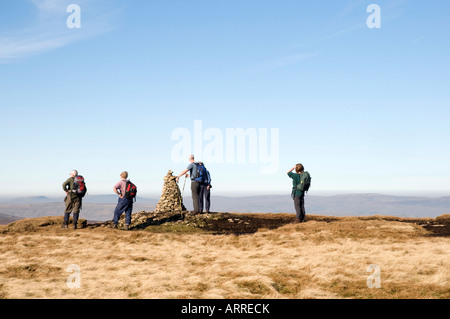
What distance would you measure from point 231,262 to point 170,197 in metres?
14.6

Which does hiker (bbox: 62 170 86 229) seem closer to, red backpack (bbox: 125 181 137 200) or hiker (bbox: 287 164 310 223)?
red backpack (bbox: 125 181 137 200)

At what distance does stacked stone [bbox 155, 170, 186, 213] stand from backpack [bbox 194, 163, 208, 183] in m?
3.95

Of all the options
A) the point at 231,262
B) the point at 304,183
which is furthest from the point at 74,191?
the point at 304,183

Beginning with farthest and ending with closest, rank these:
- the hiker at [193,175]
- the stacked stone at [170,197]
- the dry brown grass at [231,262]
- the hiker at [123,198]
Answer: the stacked stone at [170,197] < the hiker at [193,175] < the hiker at [123,198] < the dry brown grass at [231,262]

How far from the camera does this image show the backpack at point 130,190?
60.3 feet

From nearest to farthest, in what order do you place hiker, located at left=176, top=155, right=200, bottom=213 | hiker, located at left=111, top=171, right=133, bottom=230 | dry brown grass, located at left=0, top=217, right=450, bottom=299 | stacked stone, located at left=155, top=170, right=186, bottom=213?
dry brown grass, located at left=0, top=217, right=450, bottom=299 < hiker, located at left=111, top=171, right=133, bottom=230 < hiker, located at left=176, top=155, right=200, bottom=213 < stacked stone, located at left=155, top=170, right=186, bottom=213

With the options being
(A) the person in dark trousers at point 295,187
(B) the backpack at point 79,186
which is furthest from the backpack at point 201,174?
(B) the backpack at point 79,186

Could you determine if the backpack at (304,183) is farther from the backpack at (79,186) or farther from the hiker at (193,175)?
the backpack at (79,186)

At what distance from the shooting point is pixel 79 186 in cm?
1856

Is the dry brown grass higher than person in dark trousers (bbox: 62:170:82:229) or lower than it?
lower

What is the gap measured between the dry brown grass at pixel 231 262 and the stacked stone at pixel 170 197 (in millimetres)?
7611

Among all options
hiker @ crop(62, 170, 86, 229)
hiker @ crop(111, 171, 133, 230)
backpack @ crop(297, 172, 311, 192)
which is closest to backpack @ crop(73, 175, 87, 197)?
hiker @ crop(62, 170, 86, 229)

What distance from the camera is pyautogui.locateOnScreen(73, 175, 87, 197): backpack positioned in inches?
728
